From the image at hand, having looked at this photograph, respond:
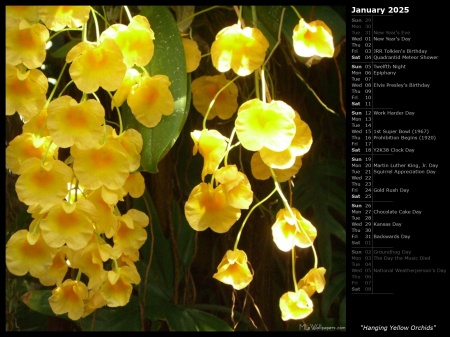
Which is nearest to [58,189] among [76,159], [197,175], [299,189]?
[76,159]

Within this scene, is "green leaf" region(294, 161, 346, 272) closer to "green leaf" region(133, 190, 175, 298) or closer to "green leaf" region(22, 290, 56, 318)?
"green leaf" region(133, 190, 175, 298)

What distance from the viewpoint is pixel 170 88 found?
0.78 meters

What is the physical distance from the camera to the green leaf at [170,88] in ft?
2.50

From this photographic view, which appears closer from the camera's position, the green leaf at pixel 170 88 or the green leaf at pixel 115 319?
the green leaf at pixel 170 88

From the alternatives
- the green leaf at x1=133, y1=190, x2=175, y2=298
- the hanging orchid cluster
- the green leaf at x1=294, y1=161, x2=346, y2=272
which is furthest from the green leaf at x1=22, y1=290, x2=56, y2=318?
the green leaf at x1=294, y1=161, x2=346, y2=272

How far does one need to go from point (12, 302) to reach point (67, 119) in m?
0.62

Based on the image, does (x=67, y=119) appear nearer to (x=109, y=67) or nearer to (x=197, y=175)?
(x=109, y=67)
